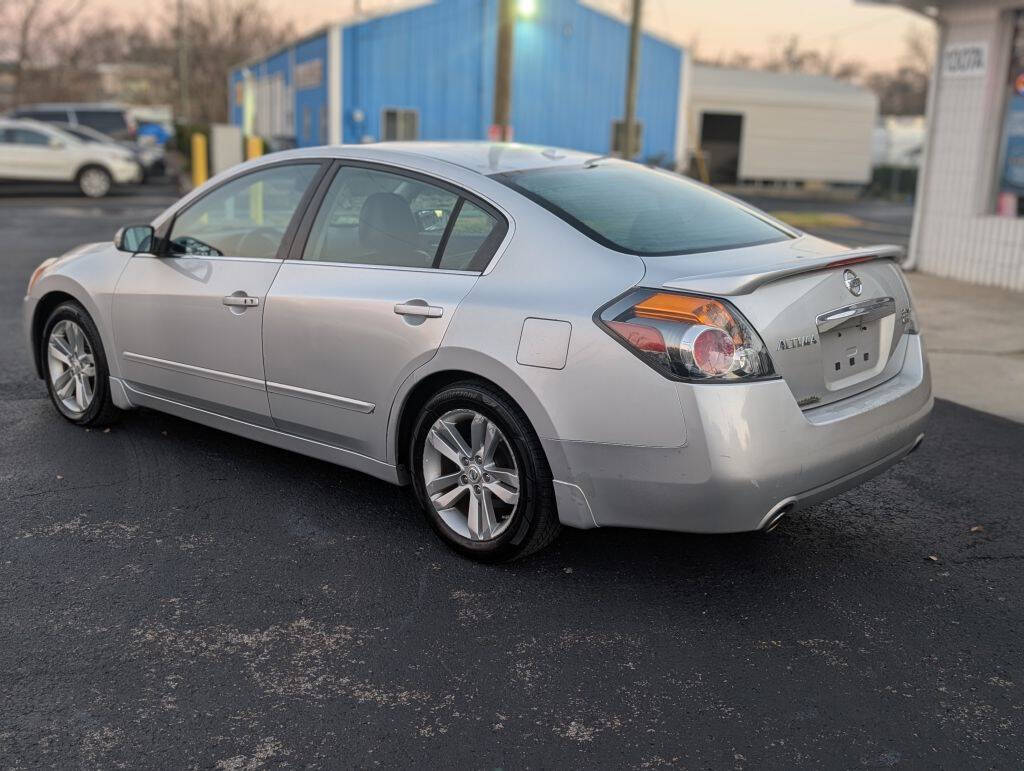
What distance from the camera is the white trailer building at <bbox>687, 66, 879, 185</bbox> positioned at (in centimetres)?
3669

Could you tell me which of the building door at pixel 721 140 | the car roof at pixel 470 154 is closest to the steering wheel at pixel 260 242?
the car roof at pixel 470 154

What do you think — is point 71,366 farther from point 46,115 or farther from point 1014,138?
point 46,115

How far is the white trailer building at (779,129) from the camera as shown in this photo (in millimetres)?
36688

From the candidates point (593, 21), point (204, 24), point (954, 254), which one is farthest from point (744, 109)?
point (204, 24)

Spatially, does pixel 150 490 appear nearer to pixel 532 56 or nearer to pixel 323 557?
pixel 323 557

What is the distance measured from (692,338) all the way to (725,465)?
410 millimetres

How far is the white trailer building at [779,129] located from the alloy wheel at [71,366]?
32581mm

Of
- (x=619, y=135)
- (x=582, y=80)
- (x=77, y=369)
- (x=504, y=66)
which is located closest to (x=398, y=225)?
(x=77, y=369)

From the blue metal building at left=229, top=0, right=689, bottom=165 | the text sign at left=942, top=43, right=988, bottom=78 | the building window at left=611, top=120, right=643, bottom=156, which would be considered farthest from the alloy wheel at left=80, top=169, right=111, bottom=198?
the text sign at left=942, top=43, right=988, bottom=78

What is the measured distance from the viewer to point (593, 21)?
28.9 meters

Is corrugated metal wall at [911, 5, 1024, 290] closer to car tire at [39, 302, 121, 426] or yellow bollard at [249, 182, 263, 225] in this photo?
yellow bollard at [249, 182, 263, 225]

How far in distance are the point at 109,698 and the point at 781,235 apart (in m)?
3.05

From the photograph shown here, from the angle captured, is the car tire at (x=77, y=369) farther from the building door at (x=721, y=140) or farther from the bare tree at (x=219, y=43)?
the bare tree at (x=219, y=43)

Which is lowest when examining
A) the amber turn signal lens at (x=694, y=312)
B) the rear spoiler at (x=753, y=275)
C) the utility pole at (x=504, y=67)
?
the amber turn signal lens at (x=694, y=312)
